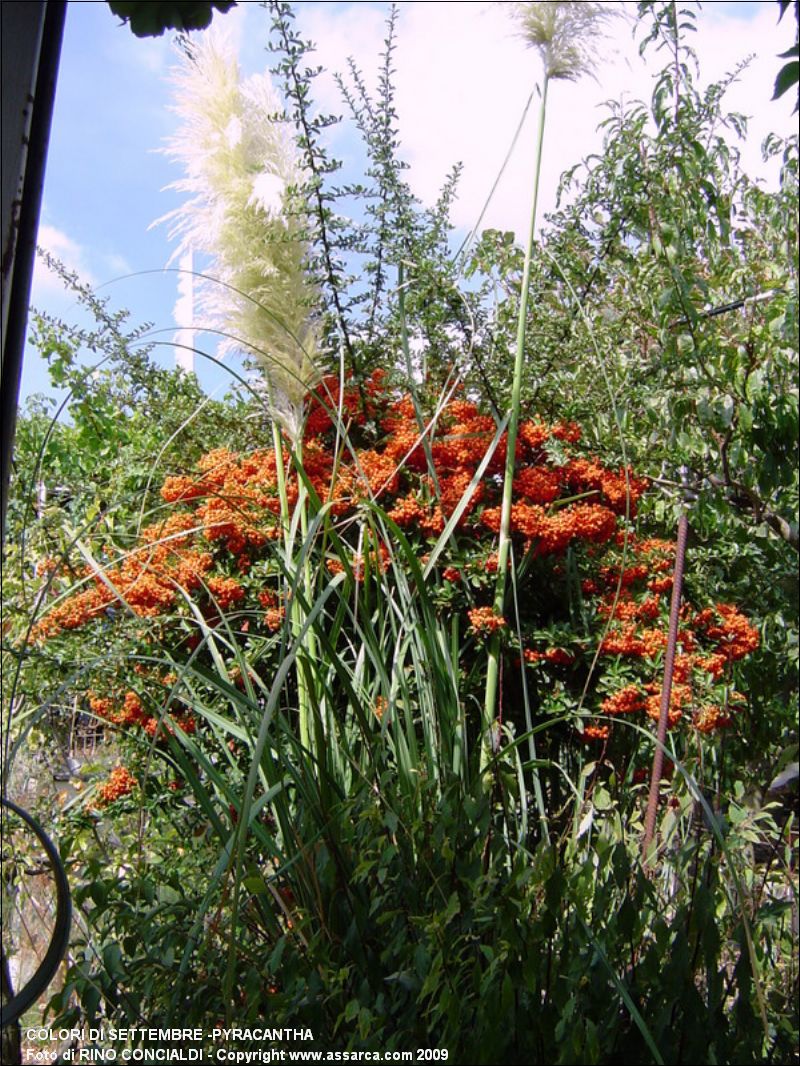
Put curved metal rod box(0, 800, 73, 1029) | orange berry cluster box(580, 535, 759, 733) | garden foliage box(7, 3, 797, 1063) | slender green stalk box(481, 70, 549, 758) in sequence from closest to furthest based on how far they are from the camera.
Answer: curved metal rod box(0, 800, 73, 1029) → garden foliage box(7, 3, 797, 1063) → slender green stalk box(481, 70, 549, 758) → orange berry cluster box(580, 535, 759, 733)

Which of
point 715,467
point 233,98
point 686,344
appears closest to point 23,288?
point 686,344

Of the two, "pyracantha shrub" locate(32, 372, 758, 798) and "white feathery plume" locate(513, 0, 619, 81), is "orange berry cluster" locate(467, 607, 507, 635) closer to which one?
"pyracantha shrub" locate(32, 372, 758, 798)

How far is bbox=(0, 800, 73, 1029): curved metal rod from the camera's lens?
2.75 feet

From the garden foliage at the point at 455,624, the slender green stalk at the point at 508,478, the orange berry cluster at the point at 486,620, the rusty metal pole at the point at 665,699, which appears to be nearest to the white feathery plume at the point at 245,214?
the garden foliage at the point at 455,624

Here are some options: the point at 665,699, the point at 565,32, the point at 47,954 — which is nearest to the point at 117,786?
the point at 665,699

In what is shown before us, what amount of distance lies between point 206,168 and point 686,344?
1.23 meters

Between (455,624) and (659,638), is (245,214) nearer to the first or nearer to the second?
(455,624)

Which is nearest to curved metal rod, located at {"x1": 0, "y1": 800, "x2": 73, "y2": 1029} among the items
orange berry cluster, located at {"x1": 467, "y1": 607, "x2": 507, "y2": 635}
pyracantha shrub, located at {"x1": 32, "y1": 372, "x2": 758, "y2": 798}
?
orange berry cluster, located at {"x1": 467, "y1": 607, "x2": 507, "y2": 635}

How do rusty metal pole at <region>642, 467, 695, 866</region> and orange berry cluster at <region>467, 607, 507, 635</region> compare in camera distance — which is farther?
orange berry cluster at <region>467, 607, 507, 635</region>

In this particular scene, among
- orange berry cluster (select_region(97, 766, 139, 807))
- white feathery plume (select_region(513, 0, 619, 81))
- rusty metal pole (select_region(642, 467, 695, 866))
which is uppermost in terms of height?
white feathery plume (select_region(513, 0, 619, 81))

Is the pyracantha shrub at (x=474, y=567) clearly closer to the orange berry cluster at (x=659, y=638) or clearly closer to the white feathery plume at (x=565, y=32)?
the orange berry cluster at (x=659, y=638)

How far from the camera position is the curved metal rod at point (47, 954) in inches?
32.9

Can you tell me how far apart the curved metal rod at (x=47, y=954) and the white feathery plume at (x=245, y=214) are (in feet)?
4.55

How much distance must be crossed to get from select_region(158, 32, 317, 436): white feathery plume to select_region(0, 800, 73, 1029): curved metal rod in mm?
1386
